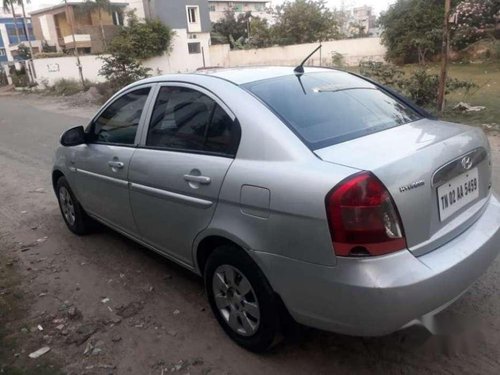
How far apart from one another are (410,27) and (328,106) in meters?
26.0

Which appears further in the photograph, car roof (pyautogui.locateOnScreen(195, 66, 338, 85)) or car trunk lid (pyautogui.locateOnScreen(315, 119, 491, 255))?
car roof (pyautogui.locateOnScreen(195, 66, 338, 85))

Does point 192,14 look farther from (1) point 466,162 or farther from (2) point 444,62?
(1) point 466,162

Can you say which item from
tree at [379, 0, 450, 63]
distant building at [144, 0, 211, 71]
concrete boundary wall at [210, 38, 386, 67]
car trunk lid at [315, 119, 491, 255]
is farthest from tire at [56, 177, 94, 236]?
distant building at [144, 0, 211, 71]

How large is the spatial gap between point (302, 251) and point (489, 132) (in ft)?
23.5

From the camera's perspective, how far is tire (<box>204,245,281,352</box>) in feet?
8.18

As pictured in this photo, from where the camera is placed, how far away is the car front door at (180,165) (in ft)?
8.81

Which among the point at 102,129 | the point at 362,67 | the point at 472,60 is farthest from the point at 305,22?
the point at 102,129

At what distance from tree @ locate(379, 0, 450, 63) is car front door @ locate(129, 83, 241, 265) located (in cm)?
2329

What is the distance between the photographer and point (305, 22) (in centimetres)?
4000

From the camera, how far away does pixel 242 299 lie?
267 cm

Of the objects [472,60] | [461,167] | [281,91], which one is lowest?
[472,60]

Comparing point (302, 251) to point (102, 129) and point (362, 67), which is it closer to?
point (102, 129)

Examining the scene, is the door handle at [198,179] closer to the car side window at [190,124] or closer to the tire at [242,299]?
the car side window at [190,124]

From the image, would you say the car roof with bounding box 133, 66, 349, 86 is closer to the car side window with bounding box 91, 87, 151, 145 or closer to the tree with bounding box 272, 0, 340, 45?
the car side window with bounding box 91, 87, 151, 145
